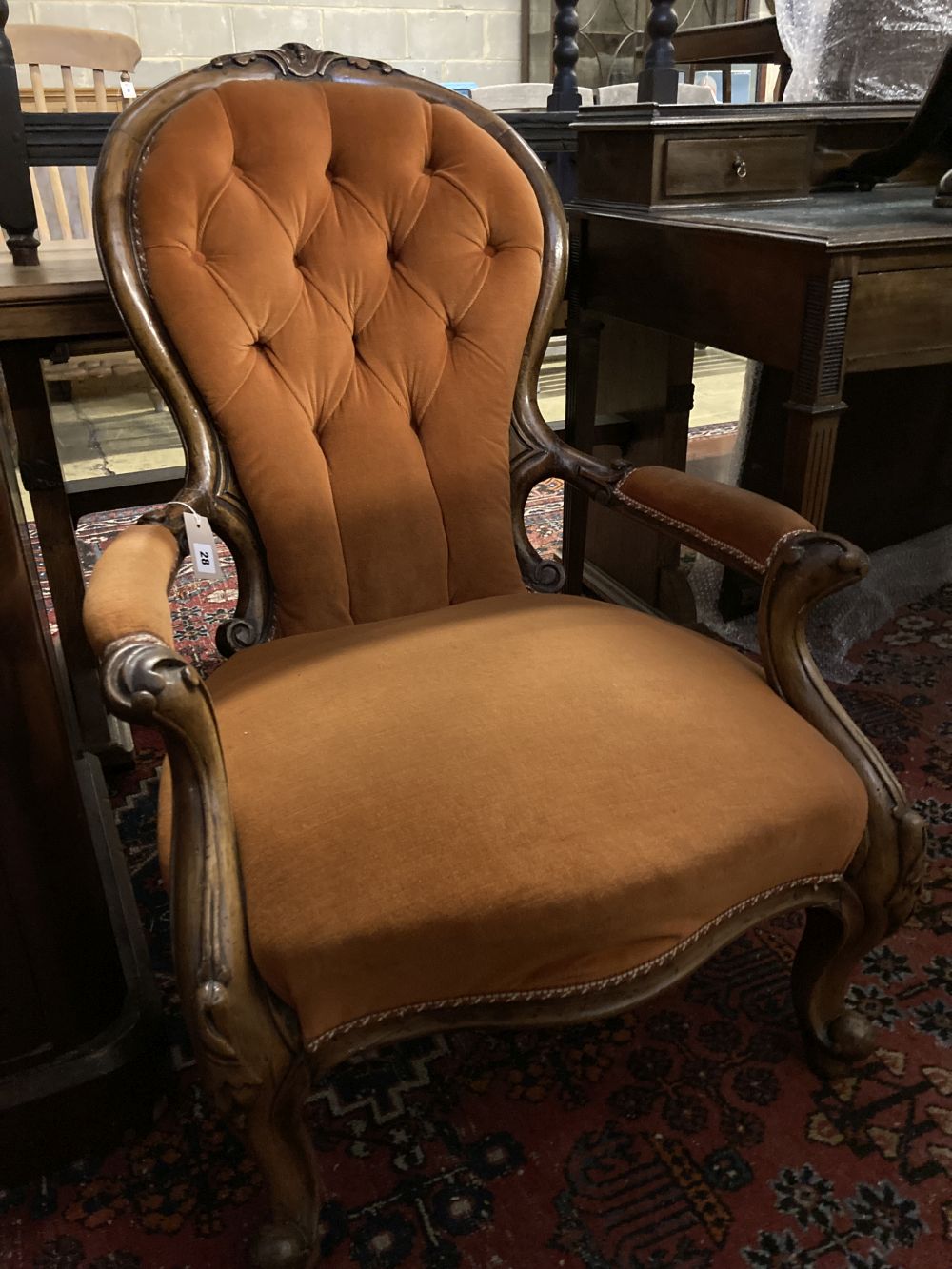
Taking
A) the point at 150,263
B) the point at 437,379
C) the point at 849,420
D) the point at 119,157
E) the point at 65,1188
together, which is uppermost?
the point at 119,157

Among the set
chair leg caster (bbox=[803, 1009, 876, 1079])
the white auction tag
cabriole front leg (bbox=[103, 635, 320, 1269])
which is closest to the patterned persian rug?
chair leg caster (bbox=[803, 1009, 876, 1079])

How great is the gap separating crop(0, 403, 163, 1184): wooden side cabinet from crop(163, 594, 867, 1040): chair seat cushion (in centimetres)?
19

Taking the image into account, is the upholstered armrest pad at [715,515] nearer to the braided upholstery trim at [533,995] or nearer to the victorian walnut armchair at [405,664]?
the victorian walnut armchair at [405,664]

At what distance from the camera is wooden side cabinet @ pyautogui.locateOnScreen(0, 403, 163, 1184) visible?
36.3 inches

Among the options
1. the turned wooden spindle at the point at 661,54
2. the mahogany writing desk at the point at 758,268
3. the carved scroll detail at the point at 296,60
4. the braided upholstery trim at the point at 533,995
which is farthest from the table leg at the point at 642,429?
the braided upholstery trim at the point at 533,995

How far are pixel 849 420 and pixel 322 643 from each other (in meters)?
1.50

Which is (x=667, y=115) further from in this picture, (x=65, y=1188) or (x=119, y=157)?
(x=65, y=1188)

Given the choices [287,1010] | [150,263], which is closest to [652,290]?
[150,263]

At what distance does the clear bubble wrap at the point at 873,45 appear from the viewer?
186cm

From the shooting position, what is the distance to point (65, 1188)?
41.4 inches

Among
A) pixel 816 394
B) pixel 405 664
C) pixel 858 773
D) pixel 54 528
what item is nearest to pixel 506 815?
pixel 405 664

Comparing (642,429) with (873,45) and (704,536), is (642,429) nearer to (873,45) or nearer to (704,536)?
(873,45)

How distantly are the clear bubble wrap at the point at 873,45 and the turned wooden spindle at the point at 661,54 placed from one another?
28 cm

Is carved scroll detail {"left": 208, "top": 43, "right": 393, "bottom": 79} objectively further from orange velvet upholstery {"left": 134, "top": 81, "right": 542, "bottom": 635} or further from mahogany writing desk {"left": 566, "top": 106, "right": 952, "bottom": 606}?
mahogany writing desk {"left": 566, "top": 106, "right": 952, "bottom": 606}
